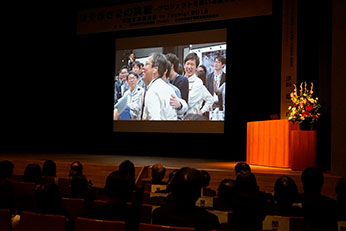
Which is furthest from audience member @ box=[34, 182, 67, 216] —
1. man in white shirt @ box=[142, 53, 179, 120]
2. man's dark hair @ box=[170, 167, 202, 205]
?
man in white shirt @ box=[142, 53, 179, 120]

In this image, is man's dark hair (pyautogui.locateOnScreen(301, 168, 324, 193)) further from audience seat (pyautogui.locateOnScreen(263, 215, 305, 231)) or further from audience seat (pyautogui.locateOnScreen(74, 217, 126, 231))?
audience seat (pyautogui.locateOnScreen(74, 217, 126, 231))

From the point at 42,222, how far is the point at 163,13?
7.42 metres

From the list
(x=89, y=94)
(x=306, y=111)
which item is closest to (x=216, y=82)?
(x=306, y=111)

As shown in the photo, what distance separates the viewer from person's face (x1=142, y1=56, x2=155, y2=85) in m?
8.97

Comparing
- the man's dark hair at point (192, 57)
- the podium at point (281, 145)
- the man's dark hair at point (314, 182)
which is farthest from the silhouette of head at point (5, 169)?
the man's dark hair at point (192, 57)

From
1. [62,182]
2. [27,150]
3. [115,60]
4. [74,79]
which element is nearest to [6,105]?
[27,150]

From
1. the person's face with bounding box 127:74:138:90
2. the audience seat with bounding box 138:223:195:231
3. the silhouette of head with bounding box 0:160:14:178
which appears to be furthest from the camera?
the person's face with bounding box 127:74:138:90

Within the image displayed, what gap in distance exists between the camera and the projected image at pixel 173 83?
8.48m

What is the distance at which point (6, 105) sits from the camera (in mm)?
11016

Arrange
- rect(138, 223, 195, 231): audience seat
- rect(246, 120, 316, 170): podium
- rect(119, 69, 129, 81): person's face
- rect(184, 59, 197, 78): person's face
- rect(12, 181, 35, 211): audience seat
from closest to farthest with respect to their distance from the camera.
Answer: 1. rect(138, 223, 195, 231): audience seat
2. rect(12, 181, 35, 211): audience seat
3. rect(246, 120, 316, 170): podium
4. rect(184, 59, 197, 78): person's face
5. rect(119, 69, 129, 81): person's face

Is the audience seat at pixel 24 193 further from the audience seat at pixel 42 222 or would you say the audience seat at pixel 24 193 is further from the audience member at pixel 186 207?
the audience member at pixel 186 207

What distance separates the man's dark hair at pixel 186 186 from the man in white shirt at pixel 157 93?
6.91 metres

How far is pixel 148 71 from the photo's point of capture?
356 inches

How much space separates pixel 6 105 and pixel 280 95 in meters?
7.92
